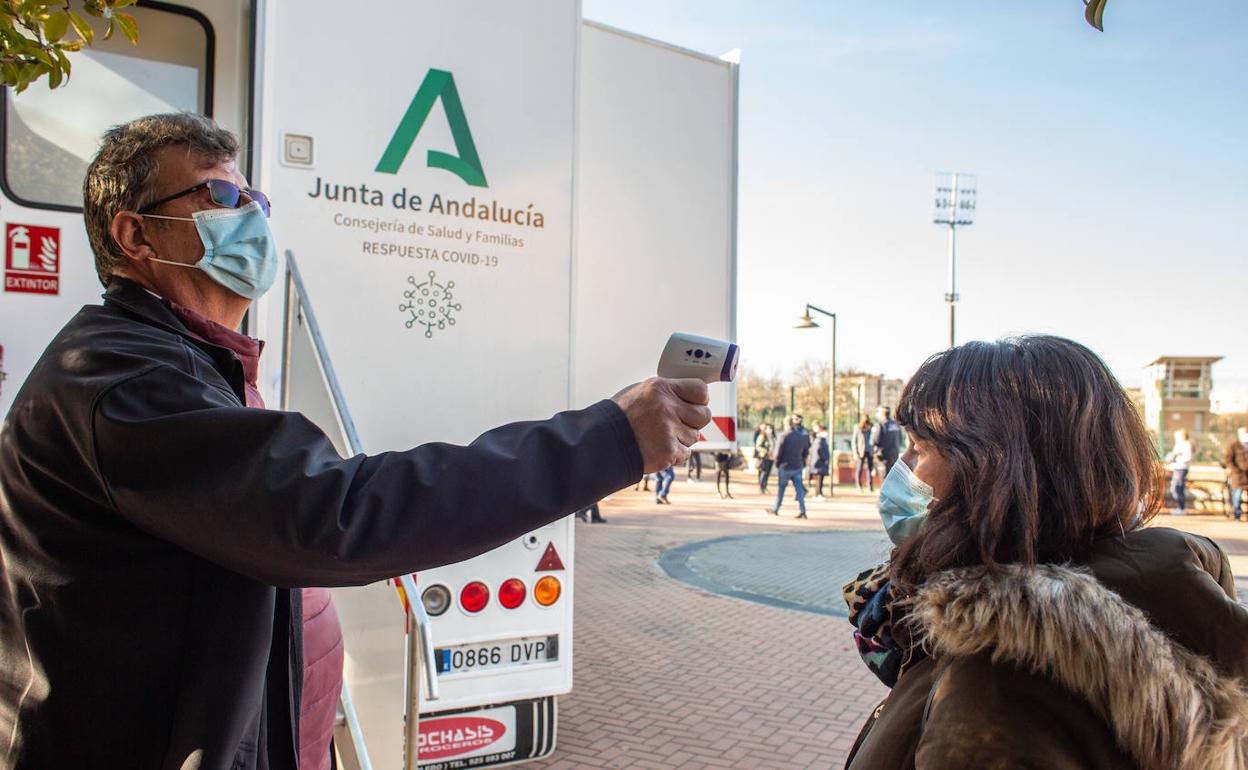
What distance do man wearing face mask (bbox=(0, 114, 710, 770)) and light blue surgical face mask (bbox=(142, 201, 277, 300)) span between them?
17cm

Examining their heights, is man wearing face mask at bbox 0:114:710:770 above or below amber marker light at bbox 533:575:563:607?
above

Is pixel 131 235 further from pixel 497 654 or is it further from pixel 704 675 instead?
pixel 704 675

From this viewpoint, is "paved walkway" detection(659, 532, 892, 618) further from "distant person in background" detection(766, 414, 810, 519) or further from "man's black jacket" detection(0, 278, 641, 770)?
"man's black jacket" detection(0, 278, 641, 770)

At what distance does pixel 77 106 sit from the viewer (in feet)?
9.81

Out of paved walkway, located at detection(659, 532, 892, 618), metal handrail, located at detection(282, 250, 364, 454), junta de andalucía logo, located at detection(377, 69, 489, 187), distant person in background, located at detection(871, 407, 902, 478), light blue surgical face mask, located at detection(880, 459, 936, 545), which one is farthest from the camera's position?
distant person in background, located at detection(871, 407, 902, 478)

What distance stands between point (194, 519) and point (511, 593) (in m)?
2.41

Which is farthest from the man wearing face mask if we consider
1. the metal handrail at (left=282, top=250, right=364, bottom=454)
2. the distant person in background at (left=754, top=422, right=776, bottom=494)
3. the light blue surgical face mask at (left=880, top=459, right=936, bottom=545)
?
the distant person in background at (left=754, top=422, right=776, bottom=494)

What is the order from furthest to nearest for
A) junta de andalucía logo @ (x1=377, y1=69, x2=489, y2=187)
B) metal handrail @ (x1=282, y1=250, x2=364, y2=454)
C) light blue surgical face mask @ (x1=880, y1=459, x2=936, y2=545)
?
junta de andalucía logo @ (x1=377, y1=69, x2=489, y2=187)
metal handrail @ (x1=282, y1=250, x2=364, y2=454)
light blue surgical face mask @ (x1=880, y1=459, x2=936, y2=545)

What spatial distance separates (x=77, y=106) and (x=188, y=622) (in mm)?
2398

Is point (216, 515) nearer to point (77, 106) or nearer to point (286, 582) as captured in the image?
point (286, 582)

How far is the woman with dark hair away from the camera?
127 centimetres

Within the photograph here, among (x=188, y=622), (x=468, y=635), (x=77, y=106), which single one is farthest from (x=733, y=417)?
(x=188, y=622)

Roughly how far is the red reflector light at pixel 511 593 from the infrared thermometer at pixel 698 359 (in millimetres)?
2277

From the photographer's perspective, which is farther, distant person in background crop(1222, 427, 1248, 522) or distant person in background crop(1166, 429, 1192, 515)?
distant person in background crop(1166, 429, 1192, 515)
